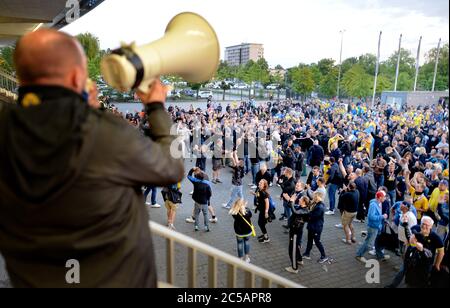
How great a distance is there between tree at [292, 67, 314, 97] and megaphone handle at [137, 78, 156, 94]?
46.5m

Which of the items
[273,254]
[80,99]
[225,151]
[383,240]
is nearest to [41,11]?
[225,151]

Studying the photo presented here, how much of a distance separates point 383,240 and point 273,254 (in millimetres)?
2193

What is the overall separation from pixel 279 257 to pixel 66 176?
6870mm

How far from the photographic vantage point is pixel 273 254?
7648 millimetres

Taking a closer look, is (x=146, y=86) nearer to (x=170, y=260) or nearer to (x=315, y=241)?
(x=170, y=260)

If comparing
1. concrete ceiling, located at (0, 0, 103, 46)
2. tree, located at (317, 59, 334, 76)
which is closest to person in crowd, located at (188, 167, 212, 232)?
Result: concrete ceiling, located at (0, 0, 103, 46)

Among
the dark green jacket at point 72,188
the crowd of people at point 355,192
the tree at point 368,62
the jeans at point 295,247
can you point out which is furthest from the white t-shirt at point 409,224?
the tree at point 368,62

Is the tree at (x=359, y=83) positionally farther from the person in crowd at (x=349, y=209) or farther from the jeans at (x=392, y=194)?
the person in crowd at (x=349, y=209)

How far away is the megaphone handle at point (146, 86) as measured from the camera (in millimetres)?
1458

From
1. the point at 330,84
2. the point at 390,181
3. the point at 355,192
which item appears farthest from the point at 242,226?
the point at 330,84

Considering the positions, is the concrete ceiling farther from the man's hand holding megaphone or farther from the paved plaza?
the man's hand holding megaphone

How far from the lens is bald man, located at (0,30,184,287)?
3.67 ft

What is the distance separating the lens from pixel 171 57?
1.55 m
